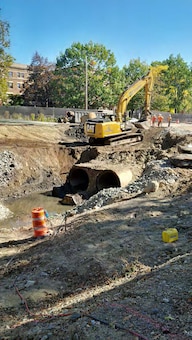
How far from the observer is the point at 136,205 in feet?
29.8

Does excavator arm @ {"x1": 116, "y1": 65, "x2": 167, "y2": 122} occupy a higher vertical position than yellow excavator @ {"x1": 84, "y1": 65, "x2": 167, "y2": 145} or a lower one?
higher

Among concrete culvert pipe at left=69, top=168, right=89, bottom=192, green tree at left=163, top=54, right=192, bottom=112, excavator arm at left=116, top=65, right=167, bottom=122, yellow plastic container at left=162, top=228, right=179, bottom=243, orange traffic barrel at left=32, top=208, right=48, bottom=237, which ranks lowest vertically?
concrete culvert pipe at left=69, top=168, right=89, bottom=192

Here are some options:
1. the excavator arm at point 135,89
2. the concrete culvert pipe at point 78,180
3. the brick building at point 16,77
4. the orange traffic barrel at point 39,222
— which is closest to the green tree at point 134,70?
the brick building at point 16,77

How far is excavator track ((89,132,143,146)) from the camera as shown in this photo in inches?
808

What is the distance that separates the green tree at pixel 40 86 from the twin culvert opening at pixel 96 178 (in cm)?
3495

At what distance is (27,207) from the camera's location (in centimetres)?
1534

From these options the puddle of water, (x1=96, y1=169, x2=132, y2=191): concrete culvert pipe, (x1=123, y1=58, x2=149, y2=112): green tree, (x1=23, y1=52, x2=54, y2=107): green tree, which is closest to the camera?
the puddle of water

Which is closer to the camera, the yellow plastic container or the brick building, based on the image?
the yellow plastic container

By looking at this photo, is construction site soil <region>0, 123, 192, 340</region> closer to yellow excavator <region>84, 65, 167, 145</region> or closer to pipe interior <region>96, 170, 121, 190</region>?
pipe interior <region>96, 170, 121, 190</region>

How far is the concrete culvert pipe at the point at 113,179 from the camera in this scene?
14731 mm

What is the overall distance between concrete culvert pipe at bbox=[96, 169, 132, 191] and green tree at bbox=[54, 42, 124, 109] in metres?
31.0

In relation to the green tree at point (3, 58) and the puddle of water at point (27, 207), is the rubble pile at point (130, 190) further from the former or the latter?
the green tree at point (3, 58)

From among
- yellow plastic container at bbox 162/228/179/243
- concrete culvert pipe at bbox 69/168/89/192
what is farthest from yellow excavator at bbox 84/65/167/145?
yellow plastic container at bbox 162/228/179/243

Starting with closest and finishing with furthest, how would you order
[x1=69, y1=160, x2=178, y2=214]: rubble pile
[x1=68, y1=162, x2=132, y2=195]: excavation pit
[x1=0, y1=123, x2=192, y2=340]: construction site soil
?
1. [x1=0, y1=123, x2=192, y2=340]: construction site soil
2. [x1=69, y1=160, x2=178, y2=214]: rubble pile
3. [x1=68, y1=162, x2=132, y2=195]: excavation pit
